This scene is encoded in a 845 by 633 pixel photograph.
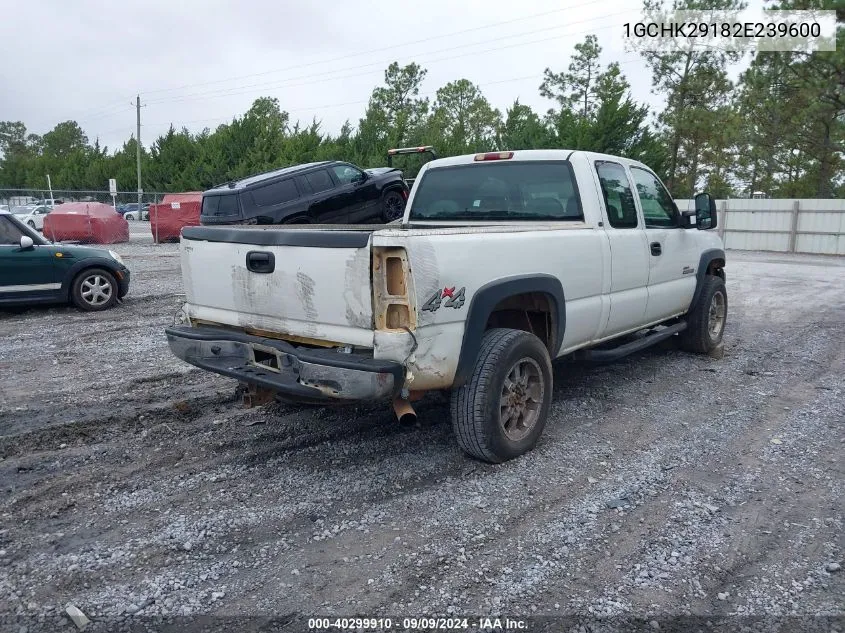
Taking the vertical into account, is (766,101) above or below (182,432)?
above

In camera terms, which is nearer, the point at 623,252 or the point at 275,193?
the point at 623,252

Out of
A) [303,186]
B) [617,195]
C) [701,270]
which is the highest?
[303,186]

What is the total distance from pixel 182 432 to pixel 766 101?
2563 cm

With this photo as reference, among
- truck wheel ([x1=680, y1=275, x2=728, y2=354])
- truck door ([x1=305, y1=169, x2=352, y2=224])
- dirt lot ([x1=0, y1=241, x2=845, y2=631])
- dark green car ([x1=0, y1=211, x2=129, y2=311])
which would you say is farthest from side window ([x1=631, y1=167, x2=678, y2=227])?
dark green car ([x1=0, y1=211, x2=129, y2=311])

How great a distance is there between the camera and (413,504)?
3756mm

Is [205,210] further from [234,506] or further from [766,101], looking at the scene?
[766,101]

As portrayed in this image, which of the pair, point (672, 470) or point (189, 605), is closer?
point (189, 605)

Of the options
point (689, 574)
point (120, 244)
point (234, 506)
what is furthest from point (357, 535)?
point (120, 244)

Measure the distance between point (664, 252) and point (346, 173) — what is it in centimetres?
A: 791

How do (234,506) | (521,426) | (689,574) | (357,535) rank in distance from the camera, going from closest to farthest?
(689,574)
(357,535)
(234,506)
(521,426)

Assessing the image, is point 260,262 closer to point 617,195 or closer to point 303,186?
point 617,195

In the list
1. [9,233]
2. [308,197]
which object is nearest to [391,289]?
[9,233]

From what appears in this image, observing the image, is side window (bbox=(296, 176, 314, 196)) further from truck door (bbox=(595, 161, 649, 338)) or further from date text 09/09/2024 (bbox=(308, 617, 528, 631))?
date text 09/09/2024 (bbox=(308, 617, 528, 631))

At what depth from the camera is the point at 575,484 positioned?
13.1ft
